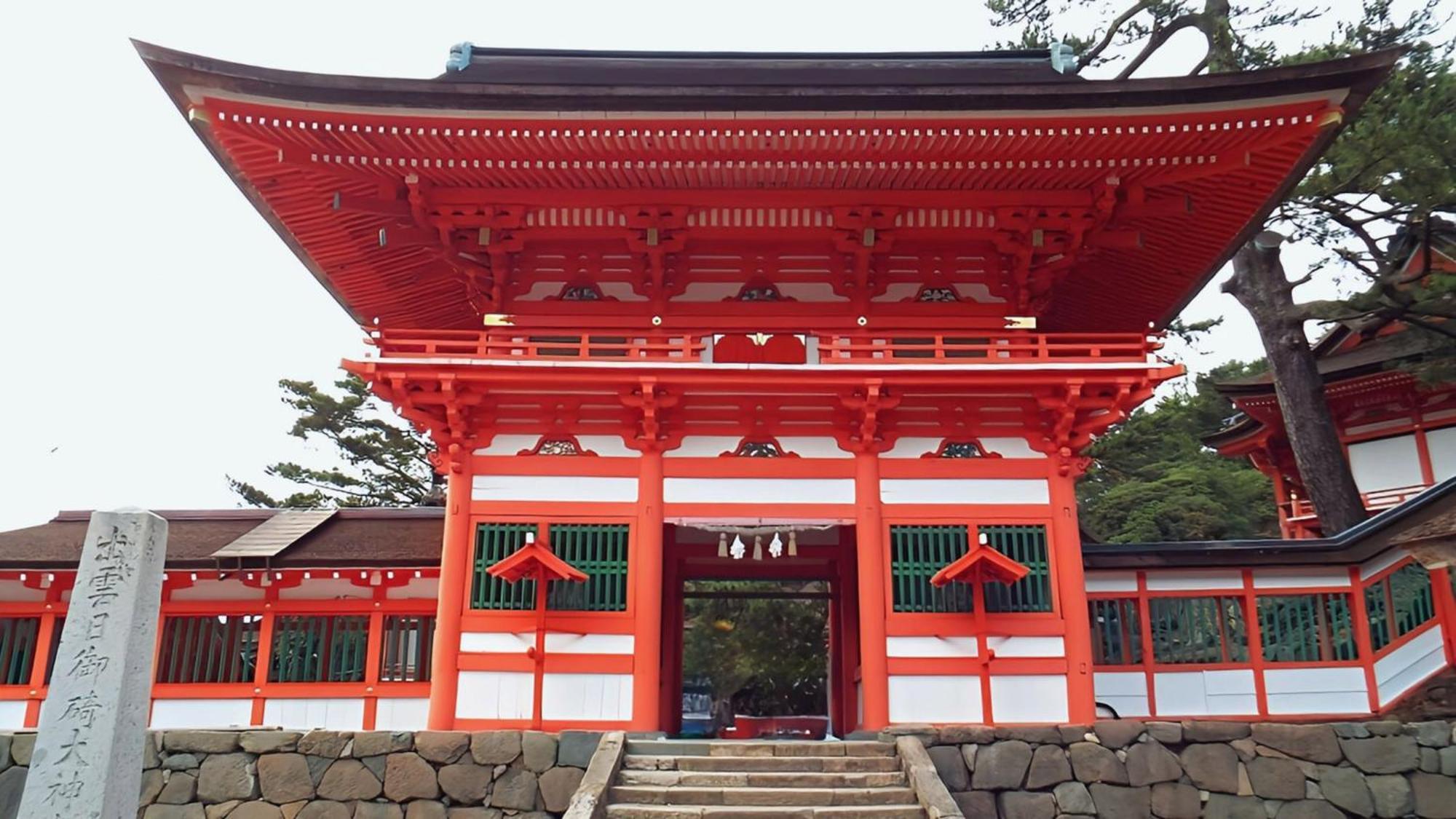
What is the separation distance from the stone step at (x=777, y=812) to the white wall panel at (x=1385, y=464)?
14.5 m

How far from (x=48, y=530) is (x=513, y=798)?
8356 mm

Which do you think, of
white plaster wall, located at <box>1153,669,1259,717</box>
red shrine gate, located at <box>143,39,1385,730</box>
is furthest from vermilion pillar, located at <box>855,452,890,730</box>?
white plaster wall, located at <box>1153,669,1259,717</box>

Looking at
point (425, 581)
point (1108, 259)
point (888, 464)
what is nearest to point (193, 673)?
point (425, 581)

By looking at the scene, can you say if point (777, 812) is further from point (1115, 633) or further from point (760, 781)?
point (1115, 633)

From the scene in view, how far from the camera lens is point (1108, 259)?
12.1m

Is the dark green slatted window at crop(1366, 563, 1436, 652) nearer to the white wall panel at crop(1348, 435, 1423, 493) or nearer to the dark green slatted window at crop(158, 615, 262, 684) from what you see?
the white wall panel at crop(1348, 435, 1423, 493)

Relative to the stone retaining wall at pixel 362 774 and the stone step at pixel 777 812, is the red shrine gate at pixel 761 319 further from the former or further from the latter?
the stone step at pixel 777 812

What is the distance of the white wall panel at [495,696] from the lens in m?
9.71

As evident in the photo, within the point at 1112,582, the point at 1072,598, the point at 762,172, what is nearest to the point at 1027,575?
the point at 1072,598

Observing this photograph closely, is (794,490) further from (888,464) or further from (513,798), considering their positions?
(513,798)

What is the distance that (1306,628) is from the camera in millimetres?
10898

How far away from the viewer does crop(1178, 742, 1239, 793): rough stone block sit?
8969 mm

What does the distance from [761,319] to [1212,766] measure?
20.5 ft

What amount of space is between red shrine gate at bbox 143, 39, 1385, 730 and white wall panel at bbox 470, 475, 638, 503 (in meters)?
0.03
